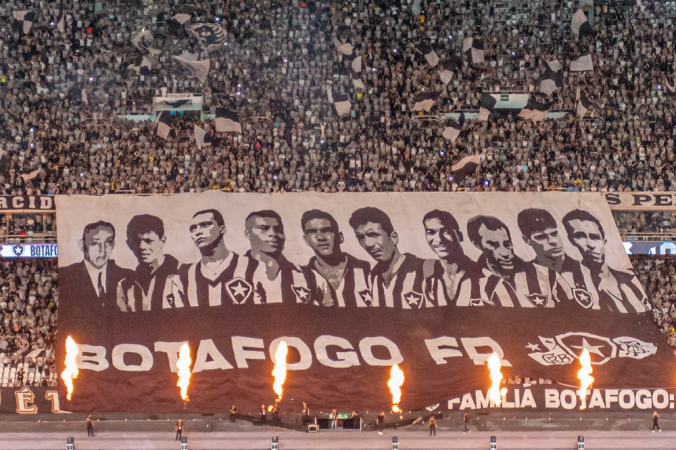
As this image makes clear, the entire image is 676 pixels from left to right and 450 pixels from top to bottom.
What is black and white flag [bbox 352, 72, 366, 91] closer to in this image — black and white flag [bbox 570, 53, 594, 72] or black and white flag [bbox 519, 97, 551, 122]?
black and white flag [bbox 519, 97, 551, 122]

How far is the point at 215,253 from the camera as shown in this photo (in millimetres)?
40469

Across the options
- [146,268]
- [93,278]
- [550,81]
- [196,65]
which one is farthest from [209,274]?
[550,81]

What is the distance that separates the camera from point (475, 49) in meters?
46.2

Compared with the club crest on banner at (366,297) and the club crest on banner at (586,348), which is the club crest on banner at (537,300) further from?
the club crest on banner at (366,297)

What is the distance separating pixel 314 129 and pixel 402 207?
20.6ft

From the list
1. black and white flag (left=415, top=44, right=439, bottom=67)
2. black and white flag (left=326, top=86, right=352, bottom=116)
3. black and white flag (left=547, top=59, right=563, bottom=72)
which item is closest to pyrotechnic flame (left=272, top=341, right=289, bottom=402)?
black and white flag (left=326, top=86, right=352, bottom=116)

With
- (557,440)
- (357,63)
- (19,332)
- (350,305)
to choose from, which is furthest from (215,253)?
(557,440)

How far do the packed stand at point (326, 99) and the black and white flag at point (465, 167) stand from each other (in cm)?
28

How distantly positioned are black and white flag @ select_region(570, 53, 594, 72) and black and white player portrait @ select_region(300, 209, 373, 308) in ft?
45.0

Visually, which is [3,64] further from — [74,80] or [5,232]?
[5,232]

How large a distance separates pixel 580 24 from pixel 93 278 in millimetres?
24207

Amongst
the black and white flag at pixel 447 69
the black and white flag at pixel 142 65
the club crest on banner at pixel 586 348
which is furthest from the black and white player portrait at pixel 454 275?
the black and white flag at pixel 142 65

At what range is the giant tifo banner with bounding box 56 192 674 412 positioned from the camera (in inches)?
1460

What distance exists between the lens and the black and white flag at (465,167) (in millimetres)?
43250
